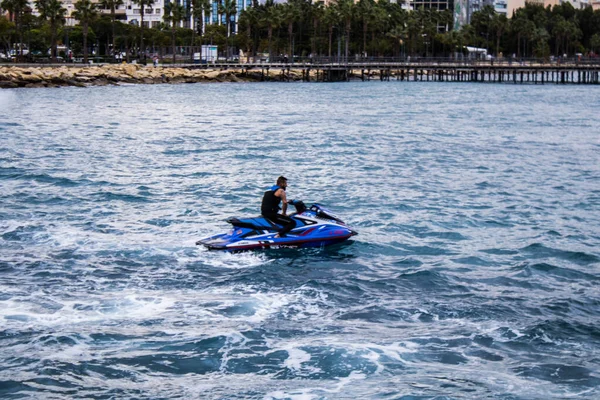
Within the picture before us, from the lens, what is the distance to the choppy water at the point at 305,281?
626 inches

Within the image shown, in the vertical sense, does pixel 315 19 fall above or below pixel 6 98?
above

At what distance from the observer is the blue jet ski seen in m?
23.5

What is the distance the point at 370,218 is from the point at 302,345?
41.3 feet

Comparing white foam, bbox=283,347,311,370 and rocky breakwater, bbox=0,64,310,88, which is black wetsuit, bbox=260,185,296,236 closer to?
white foam, bbox=283,347,311,370

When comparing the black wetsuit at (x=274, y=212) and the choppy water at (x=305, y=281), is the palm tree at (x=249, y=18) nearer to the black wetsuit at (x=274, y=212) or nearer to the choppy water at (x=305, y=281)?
the choppy water at (x=305, y=281)

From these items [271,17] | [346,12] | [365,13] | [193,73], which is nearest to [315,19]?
[346,12]

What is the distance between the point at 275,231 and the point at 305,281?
2616 millimetres

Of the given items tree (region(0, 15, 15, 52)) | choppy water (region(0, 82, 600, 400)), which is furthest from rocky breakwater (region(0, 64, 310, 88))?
choppy water (region(0, 82, 600, 400))

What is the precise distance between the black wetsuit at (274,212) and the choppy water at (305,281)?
0.74m

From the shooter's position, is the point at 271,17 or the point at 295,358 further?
the point at 271,17

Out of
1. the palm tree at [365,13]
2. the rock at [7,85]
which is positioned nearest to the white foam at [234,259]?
the rock at [7,85]

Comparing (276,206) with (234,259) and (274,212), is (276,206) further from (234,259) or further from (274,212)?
(234,259)

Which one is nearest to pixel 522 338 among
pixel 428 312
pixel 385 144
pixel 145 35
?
pixel 428 312

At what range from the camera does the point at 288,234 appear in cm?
2372
